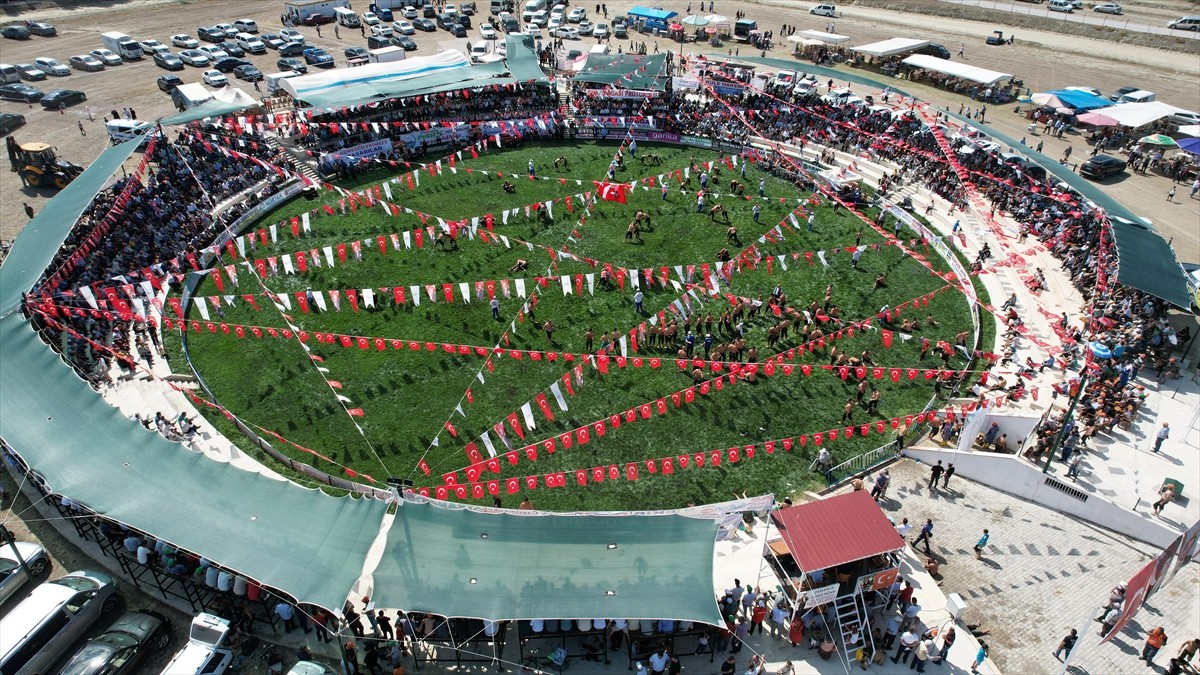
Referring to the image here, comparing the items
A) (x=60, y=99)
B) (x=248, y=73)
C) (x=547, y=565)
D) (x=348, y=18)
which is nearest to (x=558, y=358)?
(x=547, y=565)

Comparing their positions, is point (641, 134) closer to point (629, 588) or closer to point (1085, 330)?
point (1085, 330)

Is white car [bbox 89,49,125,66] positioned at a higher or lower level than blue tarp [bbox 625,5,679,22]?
lower

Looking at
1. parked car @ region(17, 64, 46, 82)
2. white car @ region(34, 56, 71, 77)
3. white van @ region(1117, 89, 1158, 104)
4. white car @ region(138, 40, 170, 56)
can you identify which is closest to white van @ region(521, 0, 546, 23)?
white car @ region(138, 40, 170, 56)

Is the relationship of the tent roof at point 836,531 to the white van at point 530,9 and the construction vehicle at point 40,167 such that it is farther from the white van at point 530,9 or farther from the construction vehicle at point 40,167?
the white van at point 530,9

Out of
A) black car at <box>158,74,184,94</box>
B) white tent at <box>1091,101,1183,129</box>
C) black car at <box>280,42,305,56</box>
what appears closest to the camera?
white tent at <box>1091,101,1183,129</box>

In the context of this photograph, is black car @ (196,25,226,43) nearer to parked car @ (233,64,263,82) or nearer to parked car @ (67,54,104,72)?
parked car @ (67,54,104,72)

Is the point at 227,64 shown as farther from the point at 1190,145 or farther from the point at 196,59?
the point at 1190,145

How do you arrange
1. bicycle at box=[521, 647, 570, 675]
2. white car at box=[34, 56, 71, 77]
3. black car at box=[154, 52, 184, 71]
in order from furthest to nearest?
black car at box=[154, 52, 184, 71] < white car at box=[34, 56, 71, 77] < bicycle at box=[521, 647, 570, 675]
